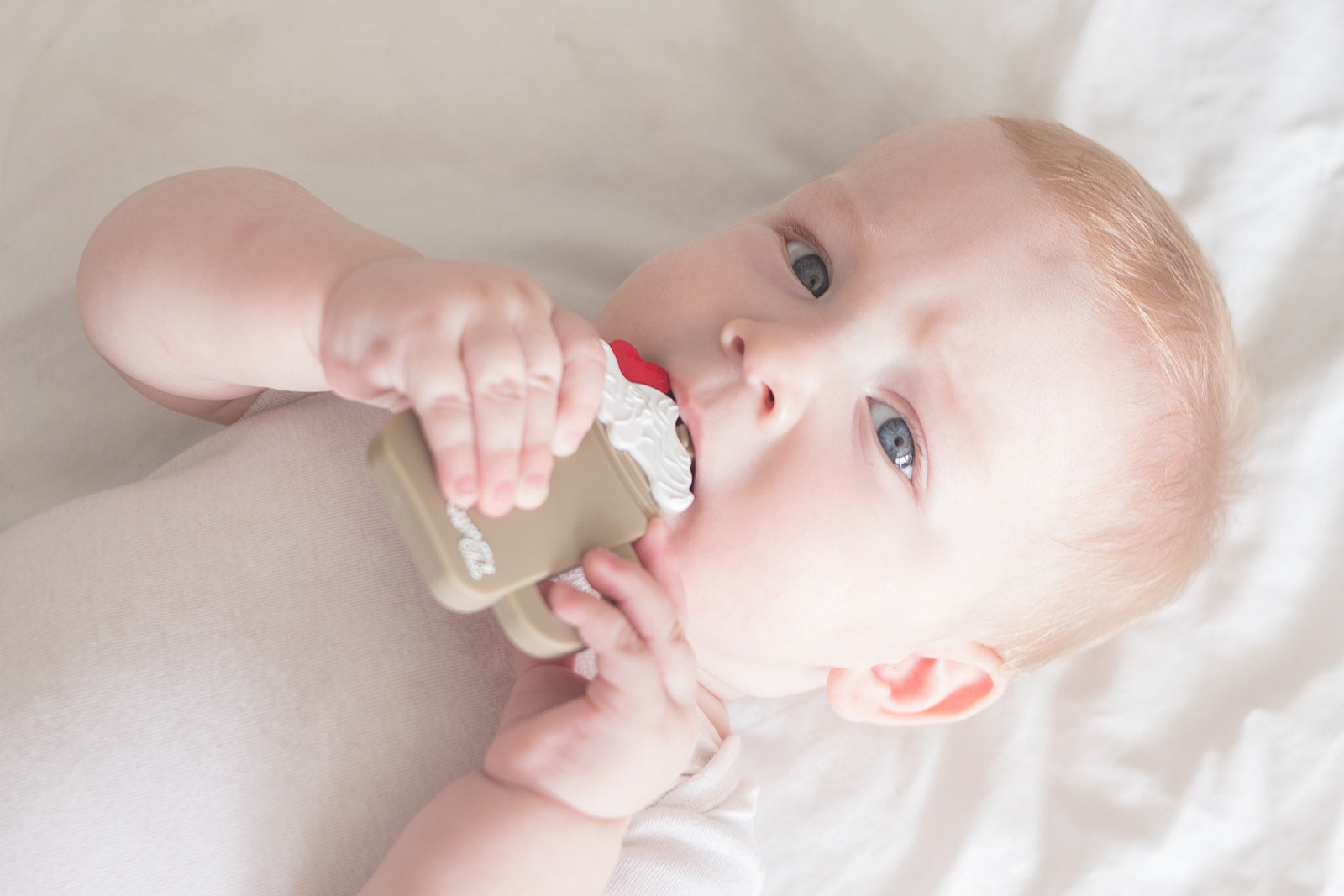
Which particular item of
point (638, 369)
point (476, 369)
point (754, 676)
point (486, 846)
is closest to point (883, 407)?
point (638, 369)

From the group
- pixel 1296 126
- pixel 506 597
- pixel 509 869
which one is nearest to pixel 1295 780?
pixel 1296 126

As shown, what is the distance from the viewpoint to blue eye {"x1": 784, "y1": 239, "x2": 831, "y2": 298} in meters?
1.35

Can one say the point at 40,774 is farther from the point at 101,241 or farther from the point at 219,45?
the point at 219,45

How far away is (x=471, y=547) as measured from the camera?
0.90m

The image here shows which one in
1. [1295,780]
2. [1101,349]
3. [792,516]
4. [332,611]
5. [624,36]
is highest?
[624,36]

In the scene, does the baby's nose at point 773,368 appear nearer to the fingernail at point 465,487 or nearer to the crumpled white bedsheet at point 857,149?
the fingernail at point 465,487

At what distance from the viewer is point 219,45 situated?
163 centimetres

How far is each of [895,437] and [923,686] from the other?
435 millimetres

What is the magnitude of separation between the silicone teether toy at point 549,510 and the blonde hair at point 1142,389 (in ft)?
1.88

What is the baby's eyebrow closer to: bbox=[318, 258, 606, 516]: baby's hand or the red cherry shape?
the red cherry shape

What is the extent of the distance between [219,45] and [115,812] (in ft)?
3.75

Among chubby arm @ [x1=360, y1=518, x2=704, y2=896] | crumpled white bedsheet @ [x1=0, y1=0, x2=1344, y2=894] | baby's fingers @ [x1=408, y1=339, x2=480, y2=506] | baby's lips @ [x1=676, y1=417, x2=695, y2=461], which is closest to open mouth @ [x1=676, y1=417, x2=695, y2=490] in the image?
baby's lips @ [x1=676, y1=417, x2=695, y2=461]

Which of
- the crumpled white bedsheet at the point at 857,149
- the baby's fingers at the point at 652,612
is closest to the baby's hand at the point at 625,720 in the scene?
the baby's fingers at the point at 652,612

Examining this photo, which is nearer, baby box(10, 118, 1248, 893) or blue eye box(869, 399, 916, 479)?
baby box(10, 118, 1248, 893)
